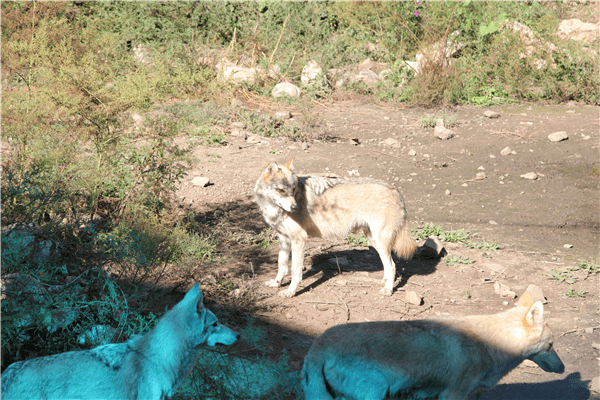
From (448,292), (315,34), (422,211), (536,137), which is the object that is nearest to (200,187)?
(422,211)

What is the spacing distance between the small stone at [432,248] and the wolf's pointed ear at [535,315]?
3633mm

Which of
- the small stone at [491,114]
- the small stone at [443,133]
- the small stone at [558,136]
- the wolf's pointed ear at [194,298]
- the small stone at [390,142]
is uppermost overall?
the wolf's pointed ear at [194,298]

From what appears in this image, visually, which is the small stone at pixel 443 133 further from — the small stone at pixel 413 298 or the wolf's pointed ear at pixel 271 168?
the wolf's pointed ear at pixel 271 168

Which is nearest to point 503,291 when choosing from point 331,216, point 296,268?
point 331,216

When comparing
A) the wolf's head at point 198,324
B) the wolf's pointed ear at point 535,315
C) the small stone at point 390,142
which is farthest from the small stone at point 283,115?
the wolf's head at point 198,324

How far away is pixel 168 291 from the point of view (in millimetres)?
5348

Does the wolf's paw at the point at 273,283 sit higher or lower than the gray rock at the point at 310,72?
lower

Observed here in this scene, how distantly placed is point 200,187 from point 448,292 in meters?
4.93

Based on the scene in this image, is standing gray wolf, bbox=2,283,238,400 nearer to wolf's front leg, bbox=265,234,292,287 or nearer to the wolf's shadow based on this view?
wolf's front leg, bbox=265,234,292,287

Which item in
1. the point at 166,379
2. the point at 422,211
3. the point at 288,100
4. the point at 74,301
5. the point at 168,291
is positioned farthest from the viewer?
the point at 288,100

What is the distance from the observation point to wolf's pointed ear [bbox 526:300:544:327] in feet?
11.0

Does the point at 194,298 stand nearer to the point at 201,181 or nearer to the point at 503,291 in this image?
the point at 503,291

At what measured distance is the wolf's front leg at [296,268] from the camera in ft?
19.9

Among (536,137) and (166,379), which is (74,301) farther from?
(536,137)
